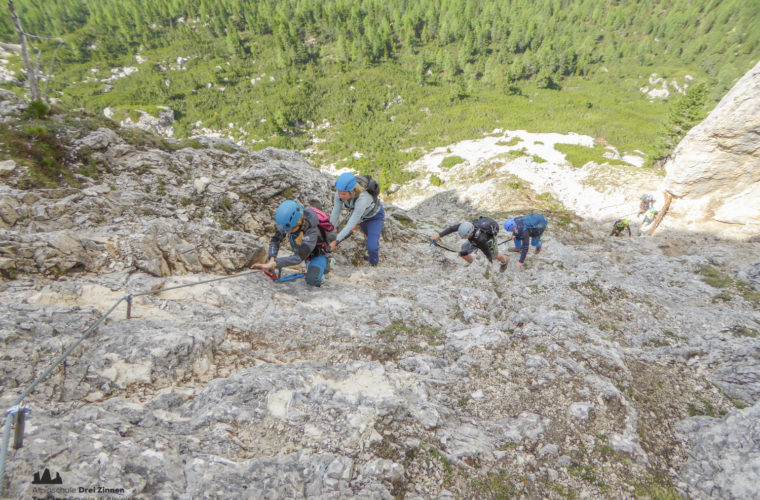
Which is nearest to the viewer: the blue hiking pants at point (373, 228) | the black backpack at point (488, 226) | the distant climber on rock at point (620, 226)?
the blue hiking pants at point (373, 228)

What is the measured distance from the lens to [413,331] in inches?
265

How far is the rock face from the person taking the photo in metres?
16.4

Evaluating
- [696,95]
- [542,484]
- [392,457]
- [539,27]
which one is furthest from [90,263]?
[539,27]

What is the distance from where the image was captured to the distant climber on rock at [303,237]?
6230mm

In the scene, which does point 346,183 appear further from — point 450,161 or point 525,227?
point 450,161

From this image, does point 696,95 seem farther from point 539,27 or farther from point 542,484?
point 539,27

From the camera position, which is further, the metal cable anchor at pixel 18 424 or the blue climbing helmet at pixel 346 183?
the blue climbing helmet at pixel 346 183

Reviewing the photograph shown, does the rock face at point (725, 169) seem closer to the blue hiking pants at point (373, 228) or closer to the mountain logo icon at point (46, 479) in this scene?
Result: the blue hiking pants at point (373, 228)

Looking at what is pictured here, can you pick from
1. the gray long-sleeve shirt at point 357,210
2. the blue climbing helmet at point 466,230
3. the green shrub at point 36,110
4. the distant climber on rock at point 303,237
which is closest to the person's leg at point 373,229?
the gray long-sleeve shirt at point 357,210

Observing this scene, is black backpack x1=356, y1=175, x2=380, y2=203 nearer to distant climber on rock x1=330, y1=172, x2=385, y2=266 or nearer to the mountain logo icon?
distant climber on rock x1=330, y1=172, x2=385, y2=266

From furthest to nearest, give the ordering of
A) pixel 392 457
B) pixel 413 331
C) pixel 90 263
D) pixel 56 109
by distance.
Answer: pixel 56 109 → pixel 413 331 → pixel 90 263 → pixel 392 457

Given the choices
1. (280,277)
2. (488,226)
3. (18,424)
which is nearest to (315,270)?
(280,277)

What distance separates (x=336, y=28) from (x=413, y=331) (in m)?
110

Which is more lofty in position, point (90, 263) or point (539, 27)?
point (539, 27)
